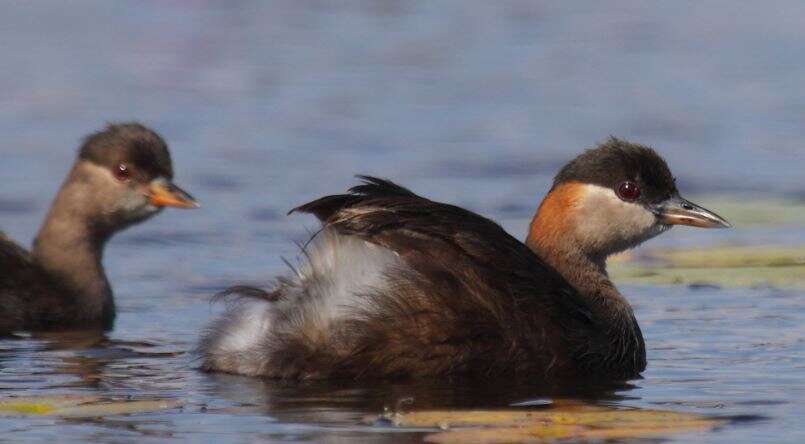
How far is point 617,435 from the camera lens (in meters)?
6.92

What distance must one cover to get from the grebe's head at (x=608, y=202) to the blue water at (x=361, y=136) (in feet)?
1.79

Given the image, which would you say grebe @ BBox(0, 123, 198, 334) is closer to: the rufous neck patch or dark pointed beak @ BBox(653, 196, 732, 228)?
the rufous neck patch

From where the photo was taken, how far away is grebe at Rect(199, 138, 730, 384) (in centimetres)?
784

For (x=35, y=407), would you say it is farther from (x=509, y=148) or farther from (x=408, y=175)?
(x=509, y=148)

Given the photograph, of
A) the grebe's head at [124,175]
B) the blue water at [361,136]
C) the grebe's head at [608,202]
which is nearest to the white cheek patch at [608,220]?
the grebe's head at [608,202]

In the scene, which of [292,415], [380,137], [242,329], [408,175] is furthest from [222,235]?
[292,415]

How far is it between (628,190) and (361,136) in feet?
18.1

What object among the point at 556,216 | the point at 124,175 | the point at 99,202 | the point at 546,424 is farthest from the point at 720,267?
the point at 546,424

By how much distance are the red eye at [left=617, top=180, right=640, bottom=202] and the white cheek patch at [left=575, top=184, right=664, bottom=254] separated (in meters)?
0.02

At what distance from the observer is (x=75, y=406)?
7.42 metres

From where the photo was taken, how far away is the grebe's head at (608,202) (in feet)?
29.5

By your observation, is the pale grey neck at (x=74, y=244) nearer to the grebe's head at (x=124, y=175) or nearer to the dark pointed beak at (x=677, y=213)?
the grebe's head at (x=124, y=175)

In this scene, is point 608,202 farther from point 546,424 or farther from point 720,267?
point 546,424

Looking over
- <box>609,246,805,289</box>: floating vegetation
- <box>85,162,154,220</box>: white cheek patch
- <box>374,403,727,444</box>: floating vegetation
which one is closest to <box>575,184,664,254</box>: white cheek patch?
<box>609,246,805,289</box>: floating vegetation
